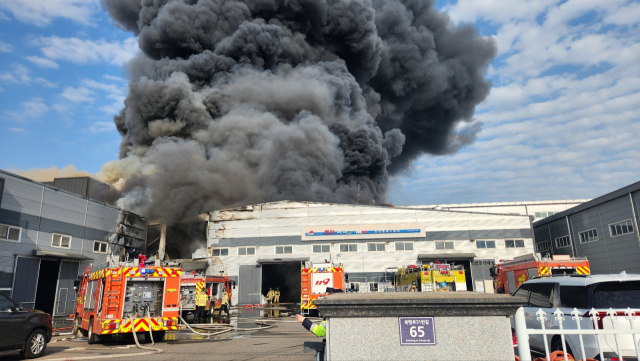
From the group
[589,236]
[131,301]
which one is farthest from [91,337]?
[589,236]

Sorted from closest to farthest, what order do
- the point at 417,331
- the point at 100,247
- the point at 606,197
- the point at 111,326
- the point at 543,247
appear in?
1. the point at 417,331
2. the point at 111,326
3. the point at 606,197
4. the point at 100,247
5. the point at 543,247

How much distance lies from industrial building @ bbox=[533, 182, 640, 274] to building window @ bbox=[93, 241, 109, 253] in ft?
90.2

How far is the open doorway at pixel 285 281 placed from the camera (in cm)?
3703

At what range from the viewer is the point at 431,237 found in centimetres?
2906

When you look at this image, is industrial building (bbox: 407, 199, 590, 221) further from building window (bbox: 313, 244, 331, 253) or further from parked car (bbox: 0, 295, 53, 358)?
parked car (bbox: 0, 295, 53, 358)

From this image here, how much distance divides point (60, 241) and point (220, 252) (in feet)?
40.8

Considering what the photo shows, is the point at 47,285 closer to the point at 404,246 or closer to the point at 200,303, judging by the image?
the point at 200,303

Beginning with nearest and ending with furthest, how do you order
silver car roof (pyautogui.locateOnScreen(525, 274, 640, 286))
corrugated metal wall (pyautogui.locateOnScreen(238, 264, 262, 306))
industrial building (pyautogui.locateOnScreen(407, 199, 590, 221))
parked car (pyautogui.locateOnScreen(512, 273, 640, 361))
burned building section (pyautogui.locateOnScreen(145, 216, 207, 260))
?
parked car (pyautogui.locateOnScreen(512, 273, 640, 361)) → silver car roof (pyautogui.locateOnScreen(525, 274, 640, 286)) → corrugated metal wall (pyautogui.locateOnScreen(238, 264, 262, 306)) → burned building section (pyautogui.locateOnScreen(145, 216, 207, 260)) → industrial building (pyautogui.locateOnScreen(407, 199, 590, 221))

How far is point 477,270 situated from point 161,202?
2478 cm

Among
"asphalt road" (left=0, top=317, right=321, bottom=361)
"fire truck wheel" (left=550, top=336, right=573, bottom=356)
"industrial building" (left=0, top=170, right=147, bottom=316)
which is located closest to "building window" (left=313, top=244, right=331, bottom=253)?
"industrial building" (left=0, top=170, right=147, bottom=316)

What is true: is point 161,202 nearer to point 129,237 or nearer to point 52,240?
point 129,237

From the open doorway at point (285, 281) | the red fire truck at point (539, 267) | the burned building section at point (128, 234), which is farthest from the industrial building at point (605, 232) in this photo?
the burned building section at point (128, 234)

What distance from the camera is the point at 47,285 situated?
19812 millimetres

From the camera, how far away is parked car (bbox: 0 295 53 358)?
803 cm
